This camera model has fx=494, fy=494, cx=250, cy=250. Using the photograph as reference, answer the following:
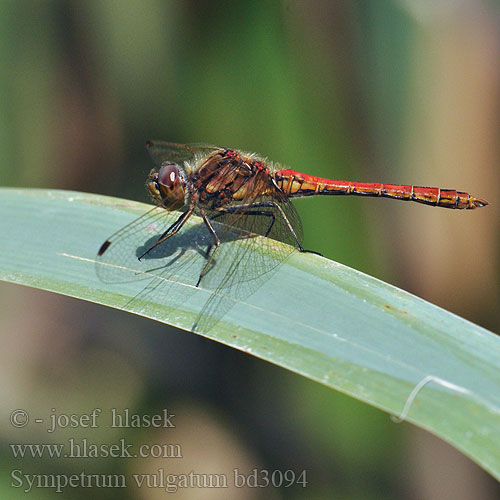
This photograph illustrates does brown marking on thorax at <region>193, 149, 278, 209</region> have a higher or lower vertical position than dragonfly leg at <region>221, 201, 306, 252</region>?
higher

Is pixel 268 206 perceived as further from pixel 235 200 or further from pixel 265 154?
pixel 265 154

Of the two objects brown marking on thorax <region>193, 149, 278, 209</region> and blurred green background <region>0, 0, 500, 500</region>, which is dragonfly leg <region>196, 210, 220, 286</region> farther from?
blurred green background <region>0, 0, 500, 500</region>

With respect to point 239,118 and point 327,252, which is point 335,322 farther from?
point 239,118

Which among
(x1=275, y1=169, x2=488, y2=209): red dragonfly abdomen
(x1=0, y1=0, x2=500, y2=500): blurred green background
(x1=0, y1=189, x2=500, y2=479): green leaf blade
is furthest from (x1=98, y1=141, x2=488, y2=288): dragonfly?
(x1=0, y1=189, x2=500, y2=479): green leaf blade

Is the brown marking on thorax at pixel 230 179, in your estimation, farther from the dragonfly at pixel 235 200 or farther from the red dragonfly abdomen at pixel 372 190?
the red dragonfly abdomen at pixel 372 190

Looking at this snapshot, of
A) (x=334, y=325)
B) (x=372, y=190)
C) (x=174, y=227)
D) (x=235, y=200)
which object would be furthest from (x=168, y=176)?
(x=334, y=325)

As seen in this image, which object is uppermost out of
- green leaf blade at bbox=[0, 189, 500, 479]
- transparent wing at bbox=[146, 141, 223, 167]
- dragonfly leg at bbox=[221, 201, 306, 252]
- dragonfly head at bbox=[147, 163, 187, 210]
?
transparent wing at bbox=[146, 141, 223, 167]

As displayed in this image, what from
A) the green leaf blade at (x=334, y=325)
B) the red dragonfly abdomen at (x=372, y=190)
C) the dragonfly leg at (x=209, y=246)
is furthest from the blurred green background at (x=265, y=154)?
the green leaf blade at (x=334, y=325)

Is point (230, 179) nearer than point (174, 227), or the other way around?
point (174, 227)
